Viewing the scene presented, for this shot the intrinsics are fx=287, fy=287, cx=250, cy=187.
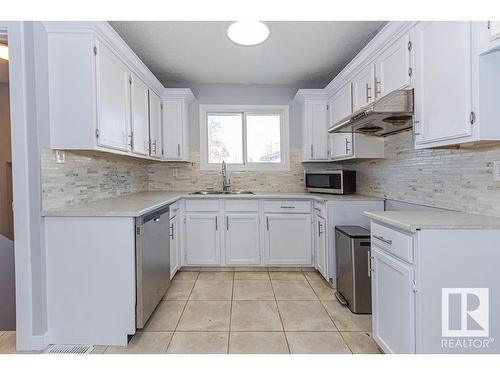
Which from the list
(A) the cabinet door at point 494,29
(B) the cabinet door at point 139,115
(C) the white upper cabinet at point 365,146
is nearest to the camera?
(A) the cabinet door at point 494,29

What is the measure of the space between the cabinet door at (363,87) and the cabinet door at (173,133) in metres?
2.05

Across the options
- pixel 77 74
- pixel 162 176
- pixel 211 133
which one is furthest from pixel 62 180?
pixel 211 133

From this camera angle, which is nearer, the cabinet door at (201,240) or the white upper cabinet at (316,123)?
the cabinet door at (201,240)

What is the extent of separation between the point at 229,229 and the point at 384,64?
2216 millimetres

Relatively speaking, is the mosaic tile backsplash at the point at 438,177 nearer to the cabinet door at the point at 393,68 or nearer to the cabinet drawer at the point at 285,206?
the cabinet door at the point at 393,68

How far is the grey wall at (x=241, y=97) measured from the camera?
154 inches

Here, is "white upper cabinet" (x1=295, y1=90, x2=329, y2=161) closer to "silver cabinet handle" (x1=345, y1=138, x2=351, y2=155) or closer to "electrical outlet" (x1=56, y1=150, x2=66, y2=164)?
"silver cabinet handle" (x1=345, y1=138, x2=351, y2=155)

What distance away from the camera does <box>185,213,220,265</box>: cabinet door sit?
10.9 ft

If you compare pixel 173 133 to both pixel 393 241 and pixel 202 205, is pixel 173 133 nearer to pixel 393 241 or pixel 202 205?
pixel 202 205

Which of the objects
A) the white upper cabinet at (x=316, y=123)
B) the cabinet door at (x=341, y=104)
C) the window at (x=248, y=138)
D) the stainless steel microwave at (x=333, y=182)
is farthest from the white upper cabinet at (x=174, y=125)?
the cabinet door at (x=341, y=104)

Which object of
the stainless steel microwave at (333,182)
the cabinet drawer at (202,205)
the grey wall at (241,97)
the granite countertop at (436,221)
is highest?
the grey wall at (241,97)

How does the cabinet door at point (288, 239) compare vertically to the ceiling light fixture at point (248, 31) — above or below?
below

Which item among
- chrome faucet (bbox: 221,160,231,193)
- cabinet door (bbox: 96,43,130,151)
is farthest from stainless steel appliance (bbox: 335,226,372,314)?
cabinet door (bbox: 96,43,130,151)

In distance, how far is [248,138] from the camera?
4.03 meters
